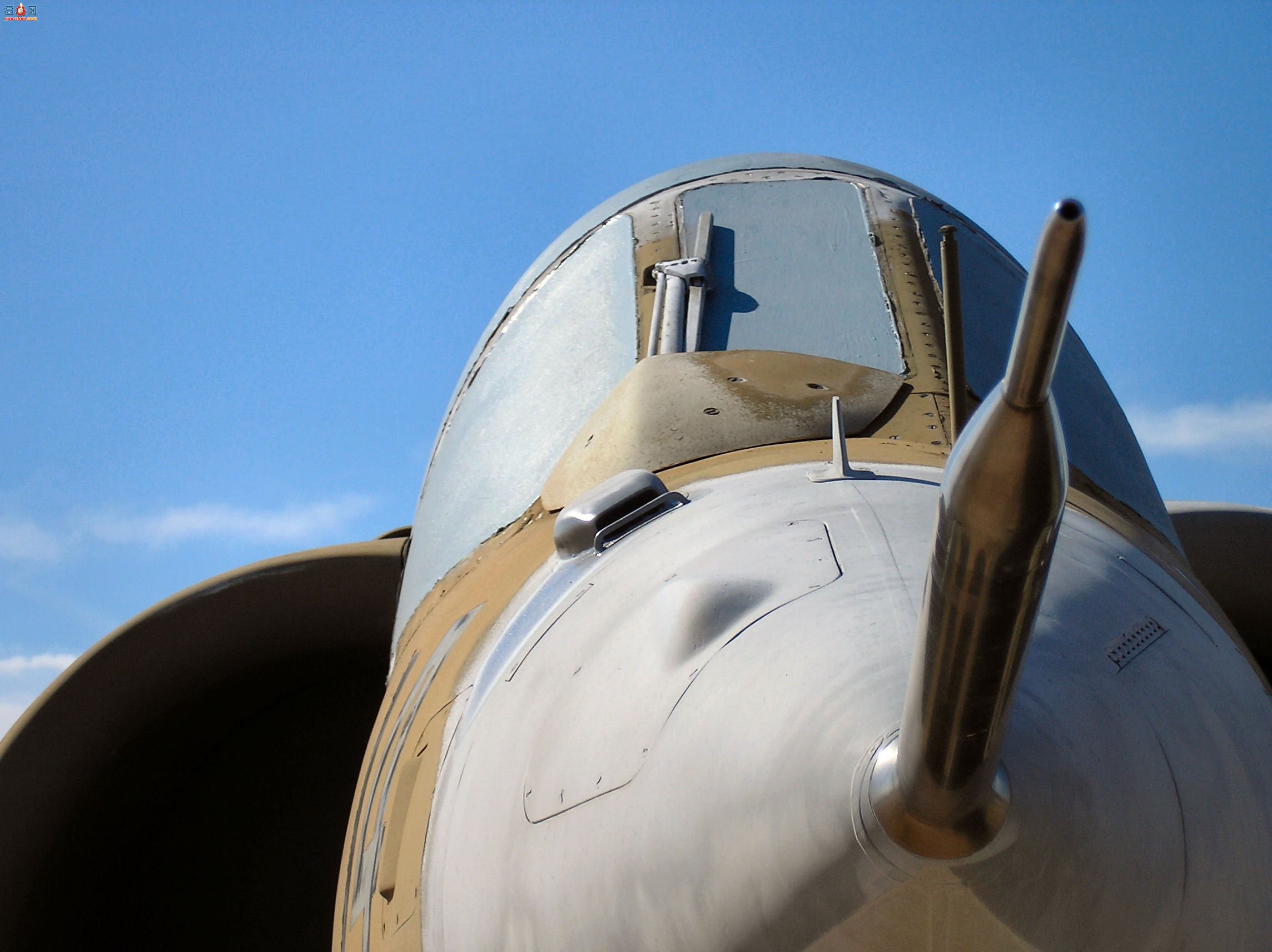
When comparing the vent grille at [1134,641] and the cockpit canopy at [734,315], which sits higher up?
the cockpit canopy at [734,315]

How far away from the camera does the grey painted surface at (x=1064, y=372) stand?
12.3 ft

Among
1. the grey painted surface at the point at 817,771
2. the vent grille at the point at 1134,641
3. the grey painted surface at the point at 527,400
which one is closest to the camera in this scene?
the grey painted surface at the point at 817,771

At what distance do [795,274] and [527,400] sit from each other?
978 mm

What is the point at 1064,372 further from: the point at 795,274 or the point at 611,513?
the point at 611,513

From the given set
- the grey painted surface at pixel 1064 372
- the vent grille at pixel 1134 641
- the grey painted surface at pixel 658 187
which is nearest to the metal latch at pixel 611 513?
the vent grille at pixel 1134 641

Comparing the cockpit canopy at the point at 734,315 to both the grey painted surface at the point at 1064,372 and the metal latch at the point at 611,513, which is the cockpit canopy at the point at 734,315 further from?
the metal latch at the point at 611,513

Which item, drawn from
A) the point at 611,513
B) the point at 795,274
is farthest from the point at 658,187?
the point at 611,513

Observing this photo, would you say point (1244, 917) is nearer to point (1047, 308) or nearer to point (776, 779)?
point (776, 779)

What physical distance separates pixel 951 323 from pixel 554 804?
5.06ft

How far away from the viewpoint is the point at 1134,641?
2062 mm

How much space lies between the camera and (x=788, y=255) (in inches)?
169

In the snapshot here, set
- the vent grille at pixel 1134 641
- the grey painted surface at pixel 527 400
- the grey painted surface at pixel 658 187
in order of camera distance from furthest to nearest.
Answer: the grey painted surface at pixel 658 187 < the grey painted surface at pixel 527 400 < the vent grille at pixel 1134 641

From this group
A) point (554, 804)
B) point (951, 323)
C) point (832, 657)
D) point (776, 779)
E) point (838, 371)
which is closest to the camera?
point (776, 779)

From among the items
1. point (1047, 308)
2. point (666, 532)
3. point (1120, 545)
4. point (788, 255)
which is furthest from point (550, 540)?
point (1047, 308)
